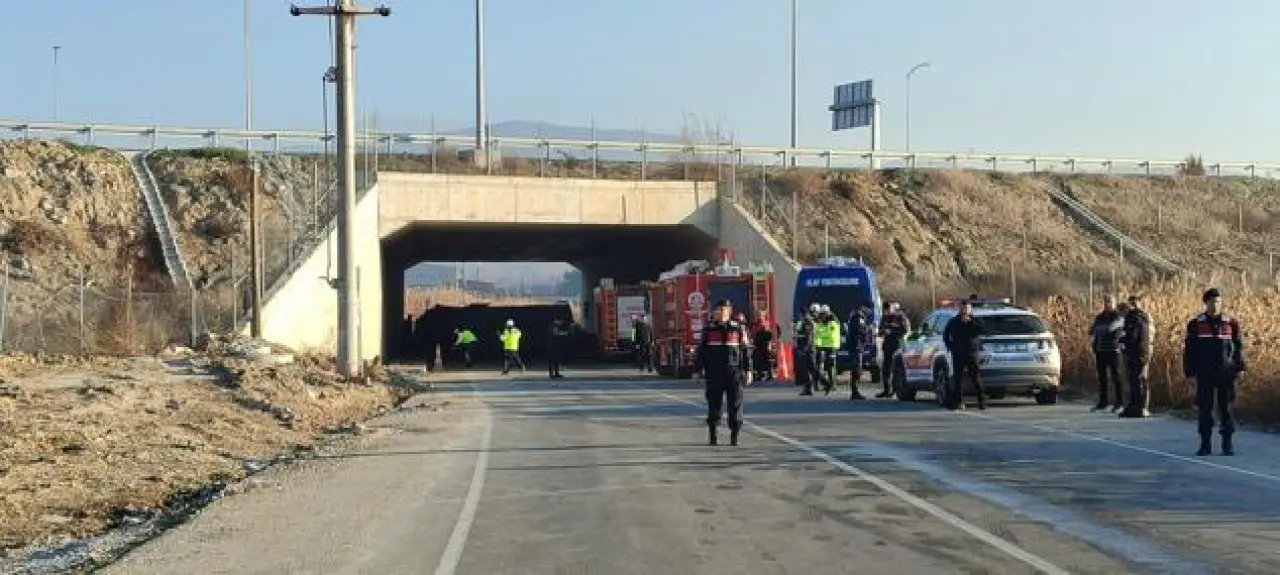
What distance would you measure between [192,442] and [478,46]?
121ft

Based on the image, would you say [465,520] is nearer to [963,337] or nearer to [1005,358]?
[963,337]

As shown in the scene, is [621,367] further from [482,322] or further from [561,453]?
[561,453]

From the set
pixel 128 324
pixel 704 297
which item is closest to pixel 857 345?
pixel 704 297

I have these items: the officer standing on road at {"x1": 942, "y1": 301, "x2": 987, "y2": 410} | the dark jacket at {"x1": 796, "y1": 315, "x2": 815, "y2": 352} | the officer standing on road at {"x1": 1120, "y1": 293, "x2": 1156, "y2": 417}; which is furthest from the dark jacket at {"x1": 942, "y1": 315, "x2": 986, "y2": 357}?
the dark jacket at {"x1": 796, "y1": 315, "x2": 815, "y2": 352}

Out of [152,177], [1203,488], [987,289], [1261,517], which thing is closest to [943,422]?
[1203,488]

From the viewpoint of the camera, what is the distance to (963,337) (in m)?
23.4

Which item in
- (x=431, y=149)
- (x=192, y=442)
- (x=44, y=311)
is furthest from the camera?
(x=431, y=149)

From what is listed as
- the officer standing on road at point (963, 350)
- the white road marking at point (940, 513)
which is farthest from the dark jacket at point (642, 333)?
the white road marking at point (940, 513)

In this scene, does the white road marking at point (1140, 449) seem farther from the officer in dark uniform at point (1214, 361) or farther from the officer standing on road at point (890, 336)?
the officer standing on road at point (890, 336)

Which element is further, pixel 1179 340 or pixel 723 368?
pixel 1179 340

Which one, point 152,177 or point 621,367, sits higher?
point 152,177

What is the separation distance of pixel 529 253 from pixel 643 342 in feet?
80.4

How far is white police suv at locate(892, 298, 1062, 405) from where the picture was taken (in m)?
23.8

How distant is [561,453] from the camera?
17266 mm
